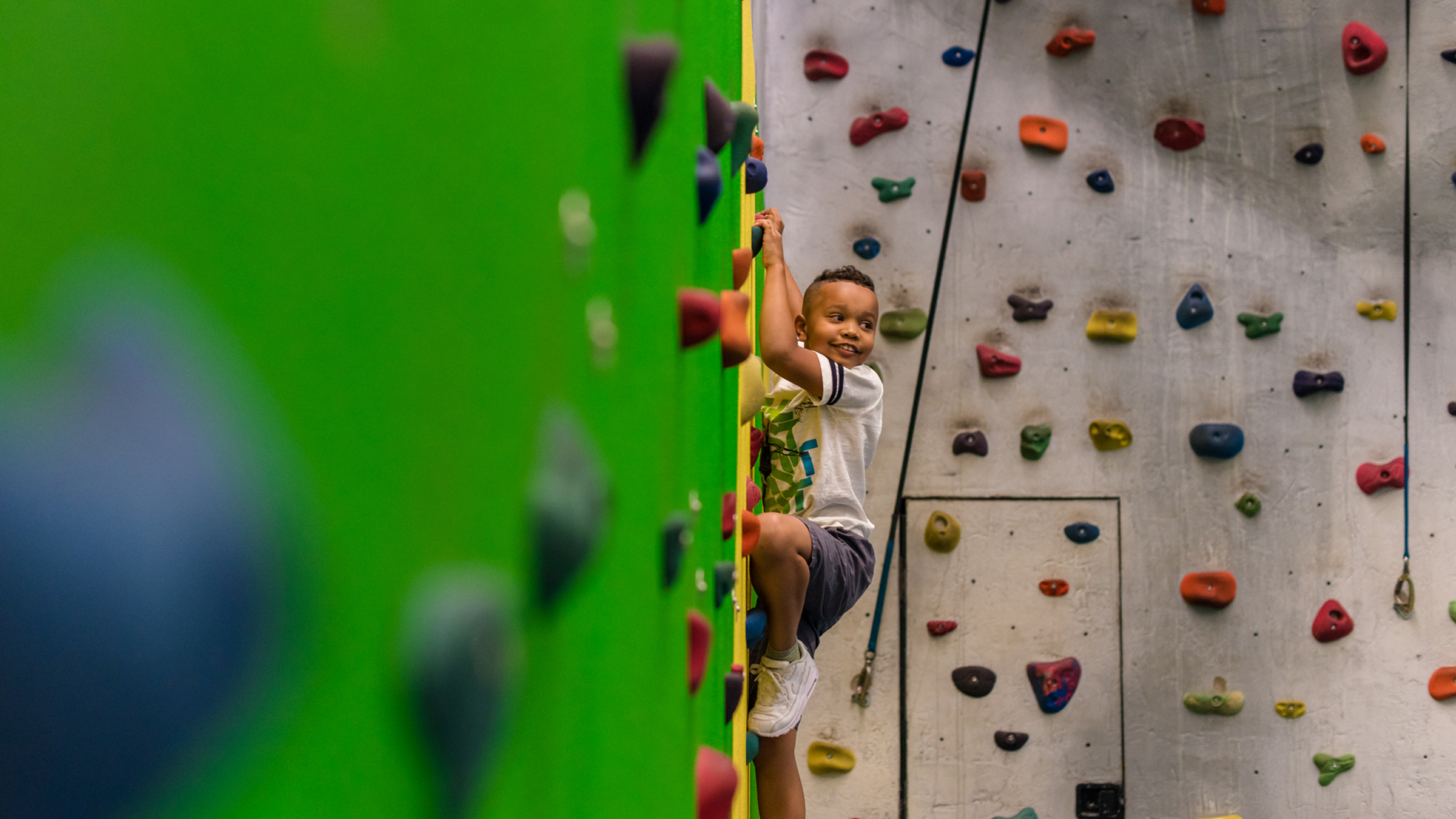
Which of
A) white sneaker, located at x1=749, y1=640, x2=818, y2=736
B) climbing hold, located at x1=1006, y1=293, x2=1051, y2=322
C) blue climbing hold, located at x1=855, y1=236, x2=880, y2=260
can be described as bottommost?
white sneaker, located at x1=749, y1=640, x2=818, y2=736

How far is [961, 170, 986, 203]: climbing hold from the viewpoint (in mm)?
2105

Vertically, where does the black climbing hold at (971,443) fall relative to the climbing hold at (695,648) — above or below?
above

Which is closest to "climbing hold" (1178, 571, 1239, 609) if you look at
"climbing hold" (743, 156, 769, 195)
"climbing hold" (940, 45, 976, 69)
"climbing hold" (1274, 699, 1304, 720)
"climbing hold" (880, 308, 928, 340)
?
"climbing hold" (1274, 699, 1304, 720)

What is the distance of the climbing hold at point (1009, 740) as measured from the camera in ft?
6.68

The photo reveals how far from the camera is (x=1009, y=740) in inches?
80.2

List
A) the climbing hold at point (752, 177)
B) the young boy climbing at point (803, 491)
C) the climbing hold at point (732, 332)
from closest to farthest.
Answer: the climbing hold at point (732, 332)
the climbing hold at point (752, 177)
the young boy climbing at point (803, 491)

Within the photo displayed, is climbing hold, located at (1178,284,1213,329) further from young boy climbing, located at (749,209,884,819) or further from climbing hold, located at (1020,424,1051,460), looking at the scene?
young boy climbing, located at (749,209,884,819)

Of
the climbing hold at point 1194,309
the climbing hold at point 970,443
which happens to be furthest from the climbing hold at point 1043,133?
the climbing hold at point 970,443

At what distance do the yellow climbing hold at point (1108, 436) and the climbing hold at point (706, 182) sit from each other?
1.82 metres

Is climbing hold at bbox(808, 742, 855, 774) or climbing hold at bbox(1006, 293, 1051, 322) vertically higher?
climbing hold at bbox(1006, 293, 1051, 322)

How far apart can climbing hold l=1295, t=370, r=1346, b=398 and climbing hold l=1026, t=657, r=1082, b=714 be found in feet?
2.82

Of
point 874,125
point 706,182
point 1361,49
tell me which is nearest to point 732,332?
point 706,182

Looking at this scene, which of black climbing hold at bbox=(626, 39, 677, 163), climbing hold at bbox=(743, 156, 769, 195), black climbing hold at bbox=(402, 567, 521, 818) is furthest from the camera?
climbing hold at bbox=(743, 156, 769, 195)

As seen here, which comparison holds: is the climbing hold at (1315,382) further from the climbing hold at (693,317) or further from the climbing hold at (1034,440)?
the climbing hold at (693,317)
